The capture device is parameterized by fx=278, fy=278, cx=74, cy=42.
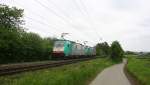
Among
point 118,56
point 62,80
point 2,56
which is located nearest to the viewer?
point 62,80

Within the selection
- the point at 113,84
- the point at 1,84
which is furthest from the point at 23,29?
the point at 1,84

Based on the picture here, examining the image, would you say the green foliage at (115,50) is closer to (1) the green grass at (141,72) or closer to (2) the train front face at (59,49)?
(1) the green grass at (141,72)

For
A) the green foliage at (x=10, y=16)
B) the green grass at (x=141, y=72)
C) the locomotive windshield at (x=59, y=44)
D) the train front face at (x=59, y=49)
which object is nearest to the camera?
the green grass at (x=141, y=72)

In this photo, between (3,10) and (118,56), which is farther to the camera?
(118,56)

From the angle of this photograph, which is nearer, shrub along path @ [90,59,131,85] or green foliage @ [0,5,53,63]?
shrub along path @ [90,59,131,85]

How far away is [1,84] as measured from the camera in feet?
43.0

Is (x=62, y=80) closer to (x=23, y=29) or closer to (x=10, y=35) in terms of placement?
A: (x=10, y=35)

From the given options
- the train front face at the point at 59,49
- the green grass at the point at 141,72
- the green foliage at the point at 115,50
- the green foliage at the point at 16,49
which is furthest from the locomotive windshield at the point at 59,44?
the green foliage at the point at 115,50

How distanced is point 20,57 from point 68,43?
29.1 feet

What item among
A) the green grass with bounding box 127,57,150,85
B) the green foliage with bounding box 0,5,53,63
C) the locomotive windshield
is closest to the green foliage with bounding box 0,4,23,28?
the green foliage with bounding box 0,5,53,63

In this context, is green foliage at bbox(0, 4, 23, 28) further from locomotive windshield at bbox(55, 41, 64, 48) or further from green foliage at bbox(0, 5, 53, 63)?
locomotive windshield at bbox(55, 41, 64, 48)

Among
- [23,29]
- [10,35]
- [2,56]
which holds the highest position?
[23,29]

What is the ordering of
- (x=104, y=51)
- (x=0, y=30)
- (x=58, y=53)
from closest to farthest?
1. (x=0, y=30)
2. (x=58, y=53)
3. (x=104, y=51)

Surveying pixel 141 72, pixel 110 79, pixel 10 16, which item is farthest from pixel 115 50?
pixel 110 79
